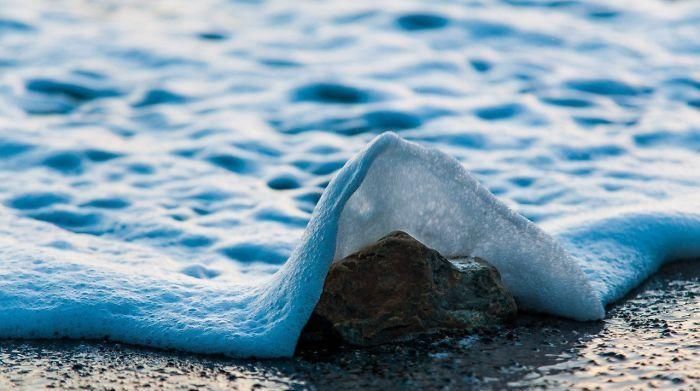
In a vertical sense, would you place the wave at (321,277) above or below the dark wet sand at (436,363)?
above

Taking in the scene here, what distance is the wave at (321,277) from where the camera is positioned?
249 cm

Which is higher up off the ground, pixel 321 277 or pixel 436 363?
pixel 321 277

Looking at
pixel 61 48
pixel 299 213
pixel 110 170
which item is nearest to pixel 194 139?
pixel 110 170

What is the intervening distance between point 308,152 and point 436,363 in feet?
7.23

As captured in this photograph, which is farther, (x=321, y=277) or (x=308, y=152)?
(x=308, y=152)

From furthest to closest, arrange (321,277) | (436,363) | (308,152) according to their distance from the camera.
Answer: (308,152) → (321,277) → (436,363)

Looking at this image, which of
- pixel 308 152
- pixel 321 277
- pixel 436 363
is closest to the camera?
pixel 436 363

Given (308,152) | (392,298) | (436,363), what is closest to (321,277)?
(392,298)

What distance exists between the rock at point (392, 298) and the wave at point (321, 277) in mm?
63

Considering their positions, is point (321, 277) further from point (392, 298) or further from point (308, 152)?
point (308, 152)

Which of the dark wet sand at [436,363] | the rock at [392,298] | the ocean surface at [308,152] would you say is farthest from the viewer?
the ocean surface at [308,152]

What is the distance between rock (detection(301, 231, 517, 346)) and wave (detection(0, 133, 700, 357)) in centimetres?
6

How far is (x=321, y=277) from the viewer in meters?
2.45

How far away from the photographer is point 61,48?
568cm
